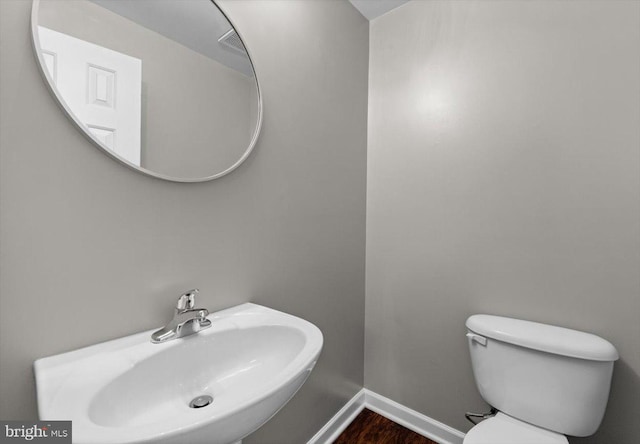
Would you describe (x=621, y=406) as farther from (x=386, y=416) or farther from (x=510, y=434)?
(x=386, y=416)

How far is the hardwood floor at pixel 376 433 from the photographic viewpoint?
1.49 m

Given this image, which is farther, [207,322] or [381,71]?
[381,71]

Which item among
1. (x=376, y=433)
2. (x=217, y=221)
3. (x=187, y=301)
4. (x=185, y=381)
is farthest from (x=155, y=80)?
(x=376, y=433)

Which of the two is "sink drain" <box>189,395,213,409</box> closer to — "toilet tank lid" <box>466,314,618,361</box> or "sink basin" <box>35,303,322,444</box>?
"sink basin" <box>35,303,322,444</box>

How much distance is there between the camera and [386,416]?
166 centimetres

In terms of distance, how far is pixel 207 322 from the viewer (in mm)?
874

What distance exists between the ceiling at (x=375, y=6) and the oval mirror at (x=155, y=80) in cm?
90

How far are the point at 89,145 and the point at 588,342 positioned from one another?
5.41 ft

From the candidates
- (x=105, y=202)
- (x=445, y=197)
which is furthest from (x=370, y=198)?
(x=105, y=202)

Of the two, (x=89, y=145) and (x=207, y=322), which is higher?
(x=89, y=145)

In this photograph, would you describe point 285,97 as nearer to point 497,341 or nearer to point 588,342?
point 497,341

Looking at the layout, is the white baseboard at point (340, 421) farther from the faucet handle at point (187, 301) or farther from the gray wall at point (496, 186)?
the faucet handle at point (187, 301)

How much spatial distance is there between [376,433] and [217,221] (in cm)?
138
